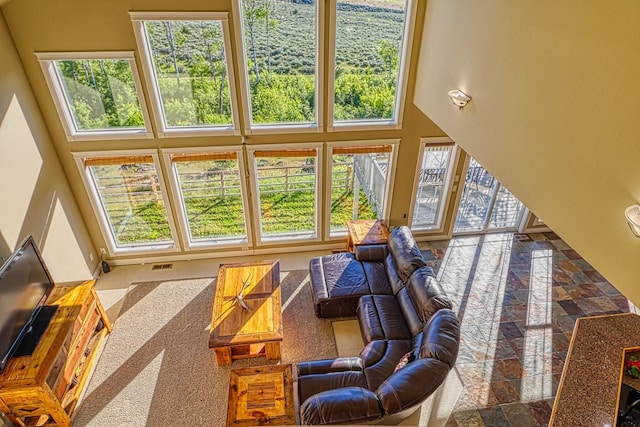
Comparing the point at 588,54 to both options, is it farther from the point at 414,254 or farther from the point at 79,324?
the point at 79,324

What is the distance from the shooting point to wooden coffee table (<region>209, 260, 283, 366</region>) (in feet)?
14.5

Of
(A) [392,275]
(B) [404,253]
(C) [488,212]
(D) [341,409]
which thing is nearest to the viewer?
(D) [341,409]

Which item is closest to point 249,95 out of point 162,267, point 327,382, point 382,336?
point 162,267

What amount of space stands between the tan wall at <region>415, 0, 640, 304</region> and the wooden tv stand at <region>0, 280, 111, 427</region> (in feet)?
15.2

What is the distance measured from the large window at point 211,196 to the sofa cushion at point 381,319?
2450 mm

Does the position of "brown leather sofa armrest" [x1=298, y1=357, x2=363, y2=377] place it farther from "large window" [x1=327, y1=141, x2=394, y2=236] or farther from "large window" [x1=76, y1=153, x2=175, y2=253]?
"large window" [x1=76, y1=153, x2=175, y2=253]

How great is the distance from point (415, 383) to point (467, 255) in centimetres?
362

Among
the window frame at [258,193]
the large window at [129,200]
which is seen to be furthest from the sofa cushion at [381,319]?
the large window at [129,200]

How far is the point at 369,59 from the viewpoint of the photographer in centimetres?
521

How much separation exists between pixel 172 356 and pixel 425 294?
3.22m

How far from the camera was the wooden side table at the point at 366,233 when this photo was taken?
590 centimetres

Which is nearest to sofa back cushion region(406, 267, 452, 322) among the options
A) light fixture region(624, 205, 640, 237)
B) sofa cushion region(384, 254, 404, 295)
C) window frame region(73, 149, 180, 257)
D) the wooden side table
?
sofa cushion region(384, 254, 404, 295)

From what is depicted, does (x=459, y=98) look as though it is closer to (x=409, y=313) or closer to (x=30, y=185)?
(x=409, y=313)

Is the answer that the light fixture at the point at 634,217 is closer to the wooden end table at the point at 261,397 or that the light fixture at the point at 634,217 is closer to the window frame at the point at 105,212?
the wooden end table at the point at 261,397
